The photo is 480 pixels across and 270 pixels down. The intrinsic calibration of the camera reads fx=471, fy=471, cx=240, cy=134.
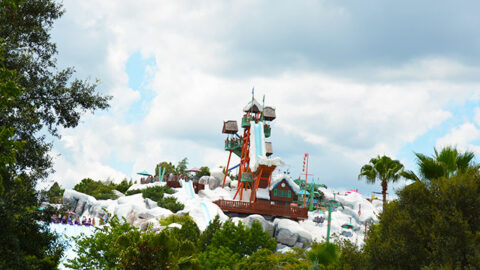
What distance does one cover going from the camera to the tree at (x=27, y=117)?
10.4 m

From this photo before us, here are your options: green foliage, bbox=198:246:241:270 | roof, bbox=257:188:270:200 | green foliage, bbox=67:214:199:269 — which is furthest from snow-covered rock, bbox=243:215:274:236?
green foliage, bbox=67:214:199:269

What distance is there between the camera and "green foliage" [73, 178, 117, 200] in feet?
197

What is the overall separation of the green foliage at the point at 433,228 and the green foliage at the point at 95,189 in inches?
2007

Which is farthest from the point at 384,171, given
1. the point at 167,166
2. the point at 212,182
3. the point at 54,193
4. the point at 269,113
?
the point at 167,166

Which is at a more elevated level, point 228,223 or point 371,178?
point 371,178

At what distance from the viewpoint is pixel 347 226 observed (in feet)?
172

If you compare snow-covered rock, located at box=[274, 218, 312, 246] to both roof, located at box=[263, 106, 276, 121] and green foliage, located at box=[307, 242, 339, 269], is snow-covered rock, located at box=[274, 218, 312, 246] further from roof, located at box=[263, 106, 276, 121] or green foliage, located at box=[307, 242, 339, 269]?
green foliage, located at box=[307, 242, 339, 269]

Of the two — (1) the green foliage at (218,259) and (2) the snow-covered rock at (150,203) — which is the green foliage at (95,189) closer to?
(2) the snow-covered rock at (150,203)

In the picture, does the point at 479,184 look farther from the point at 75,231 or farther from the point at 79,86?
the point at 75,231

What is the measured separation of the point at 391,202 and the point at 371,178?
21.4 m

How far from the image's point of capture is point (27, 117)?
39.0 ft

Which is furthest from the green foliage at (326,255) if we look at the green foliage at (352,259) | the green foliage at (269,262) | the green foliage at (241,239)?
the green foliage at (241,239)

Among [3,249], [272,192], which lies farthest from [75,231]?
[3,249]

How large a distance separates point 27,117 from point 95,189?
58.1m
